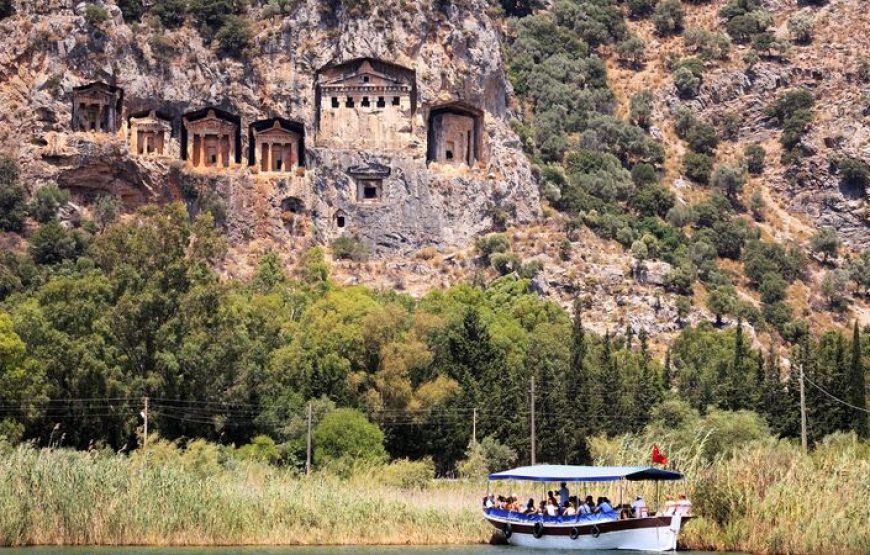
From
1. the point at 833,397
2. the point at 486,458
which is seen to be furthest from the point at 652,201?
the point at 486,458

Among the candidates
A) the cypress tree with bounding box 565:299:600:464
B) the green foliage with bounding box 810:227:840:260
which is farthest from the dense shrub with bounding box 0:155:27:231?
the green foliage with bounding box 810:227:840:260

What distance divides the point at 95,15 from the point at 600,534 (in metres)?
74.9

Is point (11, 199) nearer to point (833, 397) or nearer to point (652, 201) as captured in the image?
point (652, 201)

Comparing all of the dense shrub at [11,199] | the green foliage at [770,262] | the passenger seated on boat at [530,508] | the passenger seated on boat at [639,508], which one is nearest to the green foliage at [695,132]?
the green foliage at [770,262]

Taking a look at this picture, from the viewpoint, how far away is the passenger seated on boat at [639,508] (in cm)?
6425

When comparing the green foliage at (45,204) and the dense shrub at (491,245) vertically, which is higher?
the green foliage at (45,204)

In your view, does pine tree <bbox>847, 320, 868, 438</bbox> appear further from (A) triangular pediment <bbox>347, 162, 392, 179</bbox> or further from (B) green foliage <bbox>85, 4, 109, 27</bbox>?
(B) green foliage <bbox>85, 4, 109, 27</bbox>

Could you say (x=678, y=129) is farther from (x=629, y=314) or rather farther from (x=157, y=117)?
(x=157, y=117)

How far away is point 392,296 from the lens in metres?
118

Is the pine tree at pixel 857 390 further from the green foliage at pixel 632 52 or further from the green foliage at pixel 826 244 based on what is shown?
the green foliage at pixel 632 52

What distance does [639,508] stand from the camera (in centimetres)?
6450

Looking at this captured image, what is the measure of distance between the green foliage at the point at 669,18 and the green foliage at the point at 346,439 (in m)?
88.8

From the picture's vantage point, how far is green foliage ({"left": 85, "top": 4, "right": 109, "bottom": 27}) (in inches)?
5074

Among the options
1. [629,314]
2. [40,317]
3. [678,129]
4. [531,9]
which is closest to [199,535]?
[40,317]
